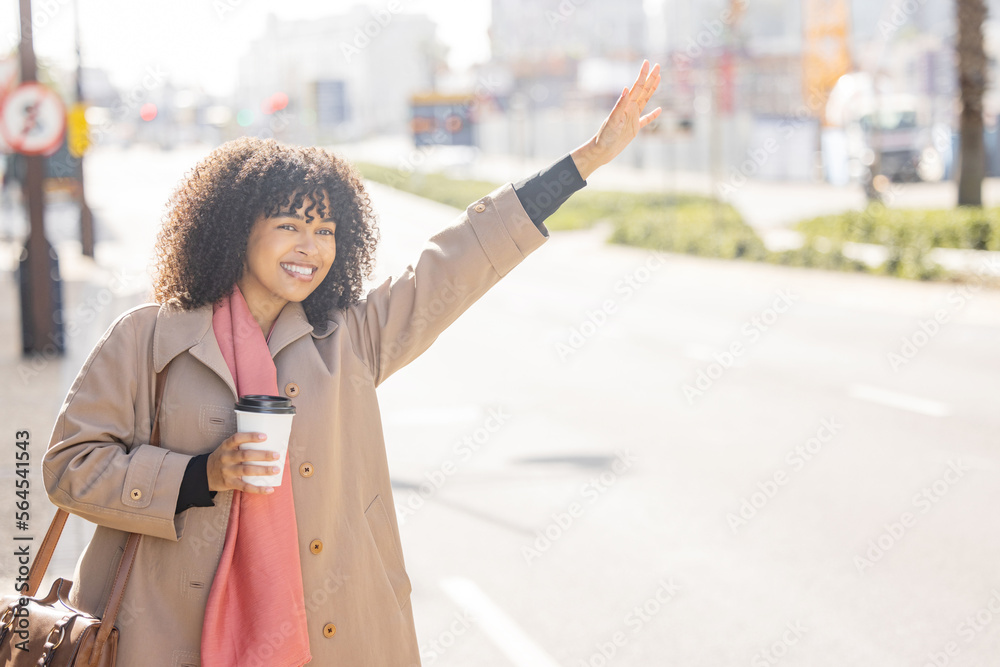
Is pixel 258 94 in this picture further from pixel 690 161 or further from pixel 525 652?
pixel 525 652

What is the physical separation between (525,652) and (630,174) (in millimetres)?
52433

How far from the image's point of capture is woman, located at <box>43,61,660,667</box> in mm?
2361

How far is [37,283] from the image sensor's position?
463 inches

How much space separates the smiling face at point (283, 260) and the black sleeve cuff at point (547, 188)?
18.4 inches

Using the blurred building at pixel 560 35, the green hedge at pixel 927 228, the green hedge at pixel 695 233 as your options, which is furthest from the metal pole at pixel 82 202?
the blurred building at pixel 560 35

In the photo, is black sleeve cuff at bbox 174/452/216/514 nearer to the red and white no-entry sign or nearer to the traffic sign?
A: the red and white no-entry sign

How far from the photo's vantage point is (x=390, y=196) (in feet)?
153

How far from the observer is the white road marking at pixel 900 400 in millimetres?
9195

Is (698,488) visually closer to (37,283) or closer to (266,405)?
(266,405)

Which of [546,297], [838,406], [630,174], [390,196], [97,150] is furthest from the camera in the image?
[97,150]

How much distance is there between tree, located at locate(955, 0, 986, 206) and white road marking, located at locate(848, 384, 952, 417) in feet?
42.8

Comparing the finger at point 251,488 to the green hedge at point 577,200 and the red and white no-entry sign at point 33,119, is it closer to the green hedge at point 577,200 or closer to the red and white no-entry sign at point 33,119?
the red and white no-entry sign at point 33,119

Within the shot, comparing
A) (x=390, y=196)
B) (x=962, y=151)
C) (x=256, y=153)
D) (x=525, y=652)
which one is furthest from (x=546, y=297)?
(x=390, y=196)

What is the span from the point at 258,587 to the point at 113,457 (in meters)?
0.39
